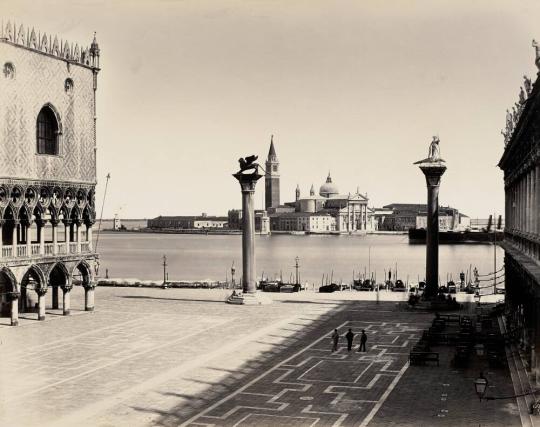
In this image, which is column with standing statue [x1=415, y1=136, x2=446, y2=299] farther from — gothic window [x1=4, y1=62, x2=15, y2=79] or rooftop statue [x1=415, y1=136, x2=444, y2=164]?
gothic window [x1=4, y1=62, x2=15, y2=79]

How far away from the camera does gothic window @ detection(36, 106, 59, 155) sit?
1516 inches

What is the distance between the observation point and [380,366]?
26250 millimetres

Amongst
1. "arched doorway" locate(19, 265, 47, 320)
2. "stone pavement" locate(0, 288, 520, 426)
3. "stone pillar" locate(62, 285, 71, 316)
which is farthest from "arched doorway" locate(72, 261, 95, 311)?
"arched doorway" locate(19, 265, 47, 320)

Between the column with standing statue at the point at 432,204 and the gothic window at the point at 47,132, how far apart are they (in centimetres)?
1945

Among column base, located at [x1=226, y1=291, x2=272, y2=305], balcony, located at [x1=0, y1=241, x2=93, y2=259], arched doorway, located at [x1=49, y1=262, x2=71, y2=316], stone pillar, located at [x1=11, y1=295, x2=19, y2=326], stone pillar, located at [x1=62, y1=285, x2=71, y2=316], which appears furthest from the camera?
column base, located at [x1=226, y1=291, x2=272, y2=305]

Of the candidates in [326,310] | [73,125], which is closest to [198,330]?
[326,310]

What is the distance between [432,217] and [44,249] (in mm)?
20697

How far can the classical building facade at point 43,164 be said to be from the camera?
1401 inches

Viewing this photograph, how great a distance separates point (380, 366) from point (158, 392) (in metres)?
7.93

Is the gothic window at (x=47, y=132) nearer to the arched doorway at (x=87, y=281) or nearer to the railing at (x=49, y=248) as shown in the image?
the railing at (x=49, y=248)

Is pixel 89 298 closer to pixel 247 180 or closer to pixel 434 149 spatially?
pixel 247 180

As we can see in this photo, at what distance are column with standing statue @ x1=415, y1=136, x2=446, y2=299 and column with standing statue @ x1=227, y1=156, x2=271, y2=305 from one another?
9634 mm

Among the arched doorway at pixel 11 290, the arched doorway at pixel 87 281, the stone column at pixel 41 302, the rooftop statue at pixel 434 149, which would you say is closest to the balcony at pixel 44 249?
the arched doorway at pixel 87 281

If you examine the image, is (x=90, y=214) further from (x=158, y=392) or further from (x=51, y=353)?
(x=158, y=392)
